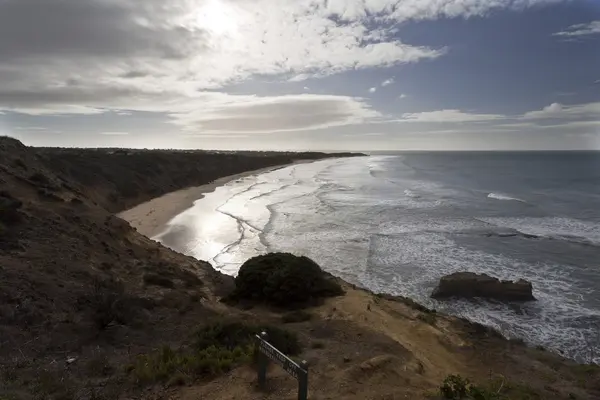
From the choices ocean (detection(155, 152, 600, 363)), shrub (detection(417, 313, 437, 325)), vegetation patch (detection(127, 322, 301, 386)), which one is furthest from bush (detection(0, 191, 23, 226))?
shrub (detection(417, 313, 437, 325))

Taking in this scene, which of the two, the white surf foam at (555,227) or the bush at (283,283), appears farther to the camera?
the white surf foam at (555,227)

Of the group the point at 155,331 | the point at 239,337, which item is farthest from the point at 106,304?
the point at 239,337

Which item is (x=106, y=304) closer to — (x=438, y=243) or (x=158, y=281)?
(x=158, y=281)

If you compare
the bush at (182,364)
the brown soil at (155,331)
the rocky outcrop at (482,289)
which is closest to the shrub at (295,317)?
the brown soil at (155,331)

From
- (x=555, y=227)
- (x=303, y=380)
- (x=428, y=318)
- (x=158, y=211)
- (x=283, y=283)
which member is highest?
(x=303, y=380)

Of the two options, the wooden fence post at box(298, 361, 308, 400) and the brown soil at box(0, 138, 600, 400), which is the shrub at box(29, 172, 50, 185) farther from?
the wooden fence post at box(298, 361, 308, 400)

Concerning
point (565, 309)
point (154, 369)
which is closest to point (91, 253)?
point (154, 369)

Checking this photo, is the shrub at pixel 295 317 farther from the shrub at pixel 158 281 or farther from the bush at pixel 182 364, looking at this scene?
the shrub at pixel 158 281
